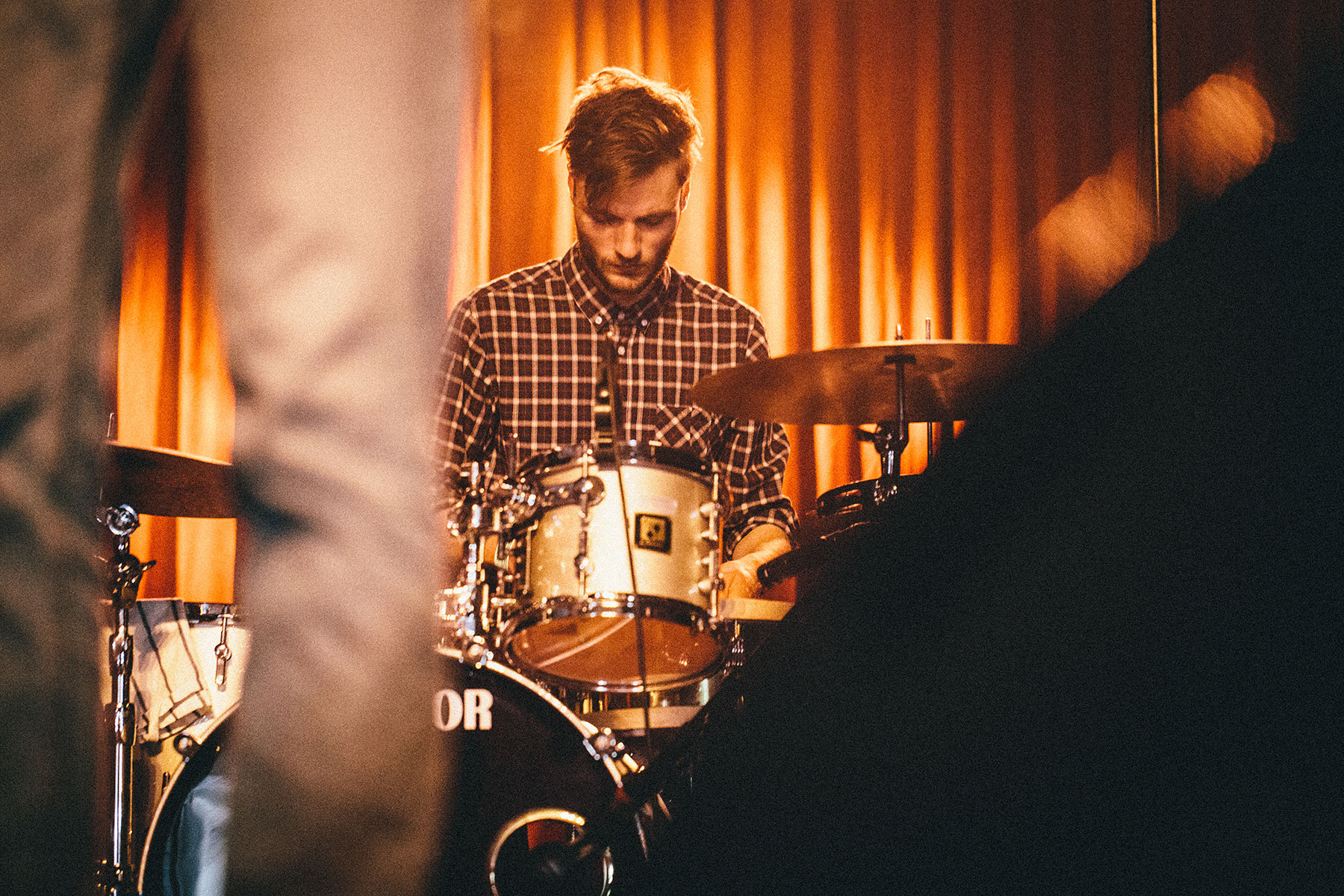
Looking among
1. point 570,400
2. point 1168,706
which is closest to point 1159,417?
point 1168,706

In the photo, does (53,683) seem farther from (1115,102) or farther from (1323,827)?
(1115,102)

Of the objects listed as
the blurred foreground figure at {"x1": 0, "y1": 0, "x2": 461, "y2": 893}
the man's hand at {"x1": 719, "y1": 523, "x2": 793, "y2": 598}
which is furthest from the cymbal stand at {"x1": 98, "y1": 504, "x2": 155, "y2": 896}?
the blurred foreground figure at {"x1": 0, "y1": 0, "x2": 461, "y2": 893}

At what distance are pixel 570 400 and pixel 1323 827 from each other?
2.32m

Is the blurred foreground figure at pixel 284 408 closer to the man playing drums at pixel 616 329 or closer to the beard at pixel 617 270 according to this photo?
the man playing drums at pixel 616 329

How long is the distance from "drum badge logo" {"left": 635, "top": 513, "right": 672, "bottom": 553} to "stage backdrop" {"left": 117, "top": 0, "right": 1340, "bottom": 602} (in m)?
1.53

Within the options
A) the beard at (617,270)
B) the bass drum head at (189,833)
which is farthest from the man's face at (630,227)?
the bass drum head at (189,833)

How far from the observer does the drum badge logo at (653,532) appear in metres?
1.85

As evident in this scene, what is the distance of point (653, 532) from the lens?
1.87 meters

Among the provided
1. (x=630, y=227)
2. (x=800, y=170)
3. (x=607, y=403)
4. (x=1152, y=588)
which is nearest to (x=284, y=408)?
(x=1152, y=588)

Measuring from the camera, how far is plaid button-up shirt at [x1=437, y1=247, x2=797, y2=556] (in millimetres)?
2730

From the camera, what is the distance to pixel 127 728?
1.92 metres

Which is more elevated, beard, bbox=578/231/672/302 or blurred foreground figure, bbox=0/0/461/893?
beard, bbox=578/231/672/302

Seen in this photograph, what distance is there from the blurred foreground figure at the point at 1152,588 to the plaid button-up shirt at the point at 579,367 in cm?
191

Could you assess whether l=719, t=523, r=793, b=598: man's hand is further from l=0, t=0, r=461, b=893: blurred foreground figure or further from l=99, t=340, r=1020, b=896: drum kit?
l=0, t=0, r=461, b=893: blurred foreground figure
